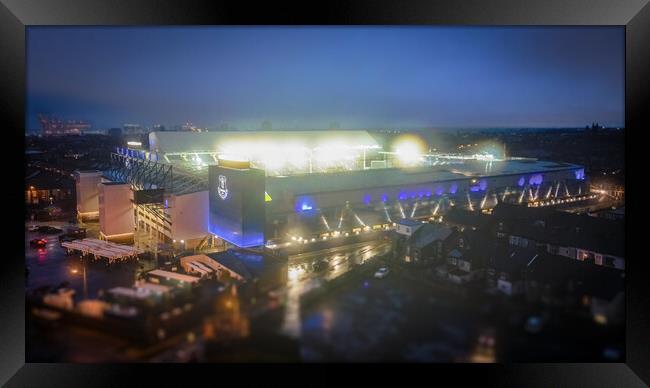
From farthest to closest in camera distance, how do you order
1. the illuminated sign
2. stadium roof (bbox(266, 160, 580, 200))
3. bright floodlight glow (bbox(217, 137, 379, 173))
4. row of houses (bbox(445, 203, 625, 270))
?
bright floodlight glow (bbox(217, 137, 379, 173)) < stadium roof (bbox(266, 160, 580, 200)) < the illuminated sign < row of houses (bbox(445, 203, 625, 270))

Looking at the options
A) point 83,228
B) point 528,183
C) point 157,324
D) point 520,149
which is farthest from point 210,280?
point 520,149

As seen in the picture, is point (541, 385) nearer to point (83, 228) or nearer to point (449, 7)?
point (449, 7)

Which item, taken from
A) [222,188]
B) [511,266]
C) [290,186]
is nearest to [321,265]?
[222,188]

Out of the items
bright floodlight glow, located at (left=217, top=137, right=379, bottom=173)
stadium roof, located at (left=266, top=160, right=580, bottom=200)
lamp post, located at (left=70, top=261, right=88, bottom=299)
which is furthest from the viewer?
bright floodlight glow, located at (left=217, top=137, right=379, bottom=173)

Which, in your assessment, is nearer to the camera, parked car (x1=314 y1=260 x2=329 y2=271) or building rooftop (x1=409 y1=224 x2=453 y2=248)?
parked car (x1=314 y1=260 x2=329 y2=271)

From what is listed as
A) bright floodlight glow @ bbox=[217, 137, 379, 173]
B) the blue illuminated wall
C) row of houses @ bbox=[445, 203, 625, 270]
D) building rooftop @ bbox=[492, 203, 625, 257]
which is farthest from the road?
bright floodlight glow @ bbox=[217, 137, 379, 173]

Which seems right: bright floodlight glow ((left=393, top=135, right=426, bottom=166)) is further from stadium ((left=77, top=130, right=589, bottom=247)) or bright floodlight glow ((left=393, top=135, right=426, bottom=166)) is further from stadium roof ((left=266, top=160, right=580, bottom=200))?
stadium roof ((left=266, top=160, right=580, bottom=200))

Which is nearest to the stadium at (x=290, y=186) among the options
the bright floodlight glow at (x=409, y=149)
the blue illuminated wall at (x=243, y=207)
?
the blue illuminated wall at (x=243, y=207)
